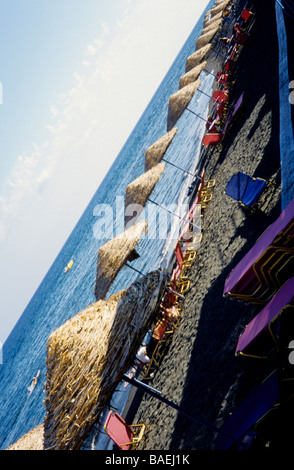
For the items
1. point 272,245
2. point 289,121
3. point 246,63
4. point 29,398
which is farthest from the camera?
point 29,398

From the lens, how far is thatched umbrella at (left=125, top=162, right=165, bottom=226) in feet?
30.1

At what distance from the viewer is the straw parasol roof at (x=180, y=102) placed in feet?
37.6

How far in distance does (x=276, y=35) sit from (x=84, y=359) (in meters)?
12.1

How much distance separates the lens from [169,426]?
20.0 ft

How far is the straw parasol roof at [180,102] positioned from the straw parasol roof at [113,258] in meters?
6.05

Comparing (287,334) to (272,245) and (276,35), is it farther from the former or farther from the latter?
(276,35)

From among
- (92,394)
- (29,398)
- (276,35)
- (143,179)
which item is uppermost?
(276,35)

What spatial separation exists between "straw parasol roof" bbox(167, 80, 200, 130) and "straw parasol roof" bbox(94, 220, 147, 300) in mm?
6047

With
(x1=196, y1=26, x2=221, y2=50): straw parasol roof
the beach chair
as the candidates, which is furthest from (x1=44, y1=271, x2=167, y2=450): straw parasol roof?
(x1=196, y1=26, x2=221, y2=50): straw parasol roof

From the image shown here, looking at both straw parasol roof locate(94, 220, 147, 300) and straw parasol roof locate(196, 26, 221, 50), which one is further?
straw parasol roof locate(196, 26, 221, 50)

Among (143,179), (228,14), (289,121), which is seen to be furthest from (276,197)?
(228,14)

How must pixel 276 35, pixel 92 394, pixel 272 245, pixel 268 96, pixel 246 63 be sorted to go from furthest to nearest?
pixel 246 63 → pixel 276 35 → pixel 268 96 → pixel 272 245 → pixel 92 394

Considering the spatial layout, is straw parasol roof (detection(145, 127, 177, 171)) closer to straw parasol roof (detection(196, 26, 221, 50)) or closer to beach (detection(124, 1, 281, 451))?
beach (detection(124, 1, 281, 451))

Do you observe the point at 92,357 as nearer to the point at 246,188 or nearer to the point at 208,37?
the point at 246,188
